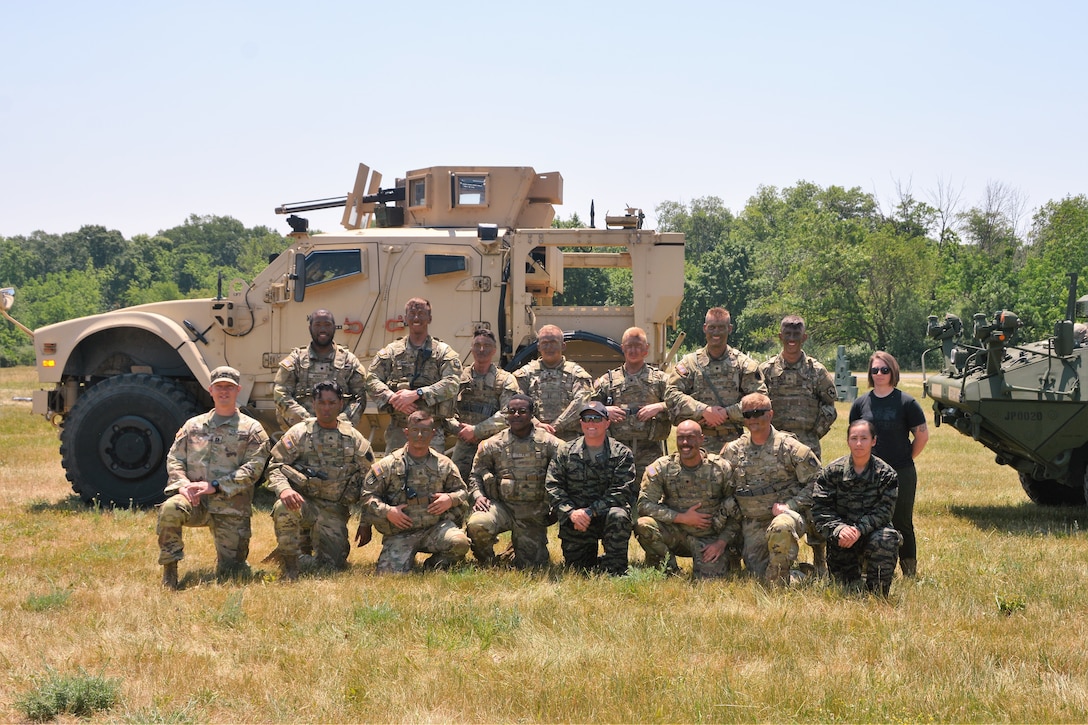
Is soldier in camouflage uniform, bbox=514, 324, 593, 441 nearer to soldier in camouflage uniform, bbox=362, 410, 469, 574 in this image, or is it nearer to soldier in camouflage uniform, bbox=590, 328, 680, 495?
soldier in camouflage uniform, bbox=590, 328, 680, 495

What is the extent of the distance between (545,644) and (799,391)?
131 inches

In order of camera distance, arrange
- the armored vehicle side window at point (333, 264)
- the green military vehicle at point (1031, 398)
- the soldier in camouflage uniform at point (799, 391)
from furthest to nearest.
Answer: the armored vehicle side window at point (333, 264) → the green military vehicle at point (1031, 398) → the soldier in camouflage uniform at point (799, 391)

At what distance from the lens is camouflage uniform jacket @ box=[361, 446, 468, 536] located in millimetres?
7305

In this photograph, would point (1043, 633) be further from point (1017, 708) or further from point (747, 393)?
point (747, 393)

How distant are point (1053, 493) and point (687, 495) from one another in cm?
552

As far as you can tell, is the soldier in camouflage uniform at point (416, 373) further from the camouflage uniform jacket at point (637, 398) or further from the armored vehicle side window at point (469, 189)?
the armored vehicle side window at point (469, 189)

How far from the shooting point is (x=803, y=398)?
8047mm

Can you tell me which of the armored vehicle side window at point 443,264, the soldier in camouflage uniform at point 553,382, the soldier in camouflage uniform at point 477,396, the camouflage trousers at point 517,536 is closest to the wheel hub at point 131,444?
the armored vehicle side window at point 443,264

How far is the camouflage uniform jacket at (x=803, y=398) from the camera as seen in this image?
7996 mm

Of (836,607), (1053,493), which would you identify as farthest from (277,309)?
(1053,493)

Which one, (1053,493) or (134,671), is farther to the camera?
(1053,493)

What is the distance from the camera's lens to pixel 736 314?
1954 inches

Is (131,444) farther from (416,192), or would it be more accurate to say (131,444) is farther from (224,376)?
(416,192)

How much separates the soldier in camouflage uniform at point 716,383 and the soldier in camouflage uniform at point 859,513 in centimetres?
133
